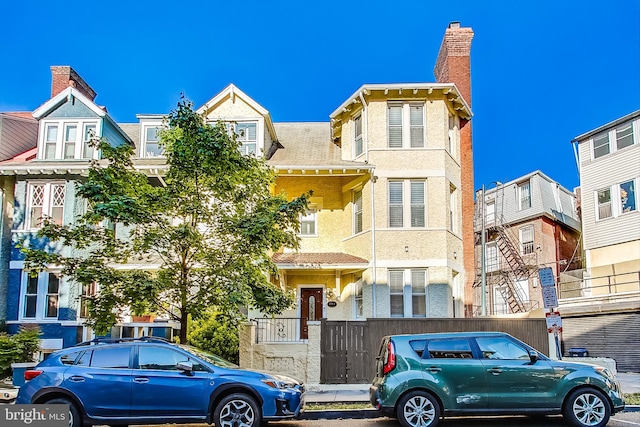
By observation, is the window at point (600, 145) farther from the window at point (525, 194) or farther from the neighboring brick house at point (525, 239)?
the window at point (525, 194)

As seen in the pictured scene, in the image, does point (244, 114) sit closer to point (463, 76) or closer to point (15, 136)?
point (463, 76)

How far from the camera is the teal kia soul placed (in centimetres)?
961

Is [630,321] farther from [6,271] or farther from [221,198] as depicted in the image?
[6,271]

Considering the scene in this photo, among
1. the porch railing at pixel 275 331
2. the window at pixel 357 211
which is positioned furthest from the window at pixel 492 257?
the porch railing at pixel 275 331

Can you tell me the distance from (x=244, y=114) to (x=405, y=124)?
609 centimetres

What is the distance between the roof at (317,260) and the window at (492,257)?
784 inches

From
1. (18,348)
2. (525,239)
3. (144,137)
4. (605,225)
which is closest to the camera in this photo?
(18,348)

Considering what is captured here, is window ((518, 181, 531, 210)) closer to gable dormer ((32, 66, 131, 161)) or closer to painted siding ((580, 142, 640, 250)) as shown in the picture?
painted siding ((580, 142, 640, 250))

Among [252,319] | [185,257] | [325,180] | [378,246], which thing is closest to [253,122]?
[325,180]

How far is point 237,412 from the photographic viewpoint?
9312 millimetres

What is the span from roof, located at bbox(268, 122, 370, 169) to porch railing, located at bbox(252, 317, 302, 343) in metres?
5.52

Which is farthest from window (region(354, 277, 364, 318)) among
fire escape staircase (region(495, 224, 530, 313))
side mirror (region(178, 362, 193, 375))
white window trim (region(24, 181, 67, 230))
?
fire escape staircase (region(495, 224, 530, 313))

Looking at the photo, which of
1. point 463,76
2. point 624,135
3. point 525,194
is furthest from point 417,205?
point 525,194

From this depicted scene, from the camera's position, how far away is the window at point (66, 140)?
21.2 meters
